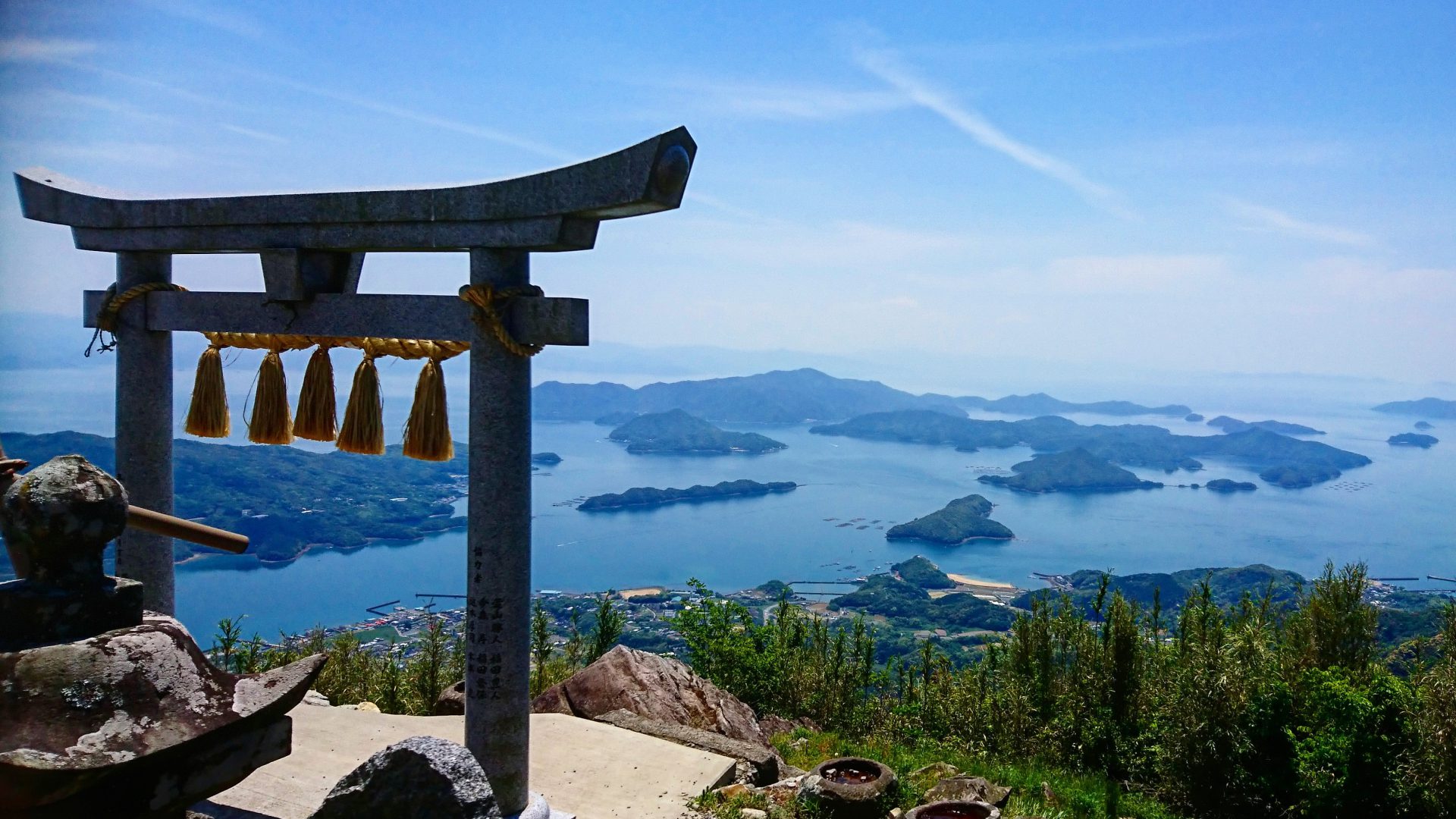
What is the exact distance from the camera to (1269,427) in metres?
89.0

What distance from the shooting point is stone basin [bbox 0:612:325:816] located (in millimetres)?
1979

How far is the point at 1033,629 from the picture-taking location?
8.22 meters

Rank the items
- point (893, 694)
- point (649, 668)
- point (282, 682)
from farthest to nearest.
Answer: point (893, 694) → point (649, 668) → point (282, 682)

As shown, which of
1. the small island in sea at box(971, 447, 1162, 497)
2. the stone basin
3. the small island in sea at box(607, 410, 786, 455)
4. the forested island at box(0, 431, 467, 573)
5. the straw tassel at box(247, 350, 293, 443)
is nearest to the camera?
the stone basin

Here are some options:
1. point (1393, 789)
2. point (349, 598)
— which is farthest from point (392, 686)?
point (349, 598)

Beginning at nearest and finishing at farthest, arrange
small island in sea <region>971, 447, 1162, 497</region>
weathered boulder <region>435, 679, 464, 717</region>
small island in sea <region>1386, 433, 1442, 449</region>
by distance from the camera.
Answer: weathered boulder <region>435, 679, 464, 717</region> < small island in sea <region>971, 447, 1162, 497</region> < small island in sea <region>1386, 433, 1442, 449</region>

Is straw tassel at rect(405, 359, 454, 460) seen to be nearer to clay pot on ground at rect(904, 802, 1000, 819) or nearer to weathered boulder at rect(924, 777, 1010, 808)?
clay pot on ground at rect(904, 802, 1000, 819)

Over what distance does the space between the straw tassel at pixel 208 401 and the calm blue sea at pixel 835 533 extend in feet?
28.9

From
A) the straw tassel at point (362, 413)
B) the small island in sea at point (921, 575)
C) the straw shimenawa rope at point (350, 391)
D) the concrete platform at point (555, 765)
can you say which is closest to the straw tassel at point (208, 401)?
the straw shimenawa rope at point (350, 391)

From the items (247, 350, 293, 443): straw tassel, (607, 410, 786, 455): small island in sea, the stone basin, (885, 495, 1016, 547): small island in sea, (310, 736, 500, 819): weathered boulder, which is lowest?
(885, 495, 1016, 547): small island in sea

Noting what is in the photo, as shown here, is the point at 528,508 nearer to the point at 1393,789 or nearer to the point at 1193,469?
the point at 1393,789

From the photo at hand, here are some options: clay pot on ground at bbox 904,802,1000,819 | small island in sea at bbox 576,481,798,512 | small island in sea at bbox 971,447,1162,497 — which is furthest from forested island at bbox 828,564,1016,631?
small island in sea at bbox 971,447,1162,497

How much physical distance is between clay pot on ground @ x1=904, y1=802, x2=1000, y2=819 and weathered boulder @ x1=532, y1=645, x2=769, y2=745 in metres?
2.26

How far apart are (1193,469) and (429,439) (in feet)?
257
